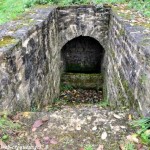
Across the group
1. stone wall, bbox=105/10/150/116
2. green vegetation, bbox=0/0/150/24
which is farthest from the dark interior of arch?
stone wall, bbox=105/10/150/116

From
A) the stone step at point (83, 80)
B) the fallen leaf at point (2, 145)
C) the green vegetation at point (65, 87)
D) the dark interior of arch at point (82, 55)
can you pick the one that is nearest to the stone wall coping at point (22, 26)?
the fallen leaf at point (2, 145)

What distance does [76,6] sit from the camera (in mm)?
6645

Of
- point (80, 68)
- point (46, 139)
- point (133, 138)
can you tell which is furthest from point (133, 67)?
point (80, 68)

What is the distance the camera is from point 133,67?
3797 mm

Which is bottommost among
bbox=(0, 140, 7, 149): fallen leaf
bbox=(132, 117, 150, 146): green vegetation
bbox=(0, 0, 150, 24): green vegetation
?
bbox=(0, 140, 7, 149): fallen leaf

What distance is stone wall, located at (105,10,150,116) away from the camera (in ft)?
10.3

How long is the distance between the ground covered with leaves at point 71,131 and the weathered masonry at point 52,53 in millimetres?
375

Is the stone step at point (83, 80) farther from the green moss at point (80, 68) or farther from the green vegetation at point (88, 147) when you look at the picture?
the green vegetation at point (88, 147)

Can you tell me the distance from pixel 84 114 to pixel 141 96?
32.7 inches

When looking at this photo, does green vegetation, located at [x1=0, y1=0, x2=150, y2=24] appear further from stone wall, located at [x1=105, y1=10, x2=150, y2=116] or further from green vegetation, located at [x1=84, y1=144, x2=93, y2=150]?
green vegetation, located at [x1=84, y1=144, x2=93, y2=150]

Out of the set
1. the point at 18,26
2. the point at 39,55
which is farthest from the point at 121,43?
the point at 18,26

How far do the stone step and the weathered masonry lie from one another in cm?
43

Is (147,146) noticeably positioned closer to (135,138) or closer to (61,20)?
(135,138)

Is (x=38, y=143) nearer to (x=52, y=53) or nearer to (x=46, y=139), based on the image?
(x=46, y=139)
